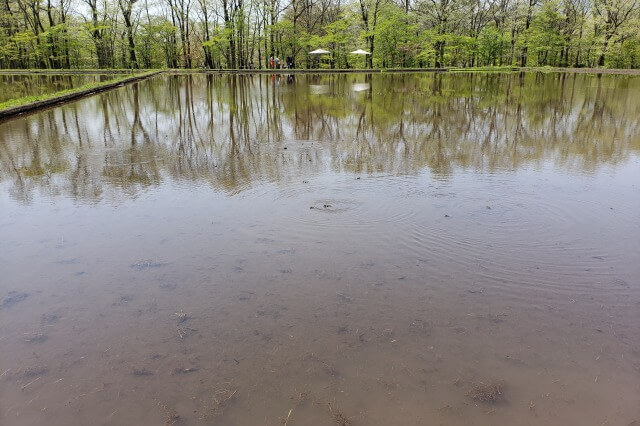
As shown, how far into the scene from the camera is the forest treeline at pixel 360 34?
37.8 m

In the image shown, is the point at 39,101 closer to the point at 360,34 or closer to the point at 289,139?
the point at 289,139

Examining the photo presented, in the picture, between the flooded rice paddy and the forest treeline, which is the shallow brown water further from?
the forest treeline

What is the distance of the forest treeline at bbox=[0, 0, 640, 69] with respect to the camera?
37.8 m

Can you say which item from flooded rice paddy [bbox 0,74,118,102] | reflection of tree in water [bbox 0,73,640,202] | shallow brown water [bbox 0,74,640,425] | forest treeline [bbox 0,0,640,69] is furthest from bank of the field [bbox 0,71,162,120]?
forest treeline [bbox 0,0,640,69]

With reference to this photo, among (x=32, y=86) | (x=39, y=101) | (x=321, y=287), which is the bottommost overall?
(x=321, y=287)

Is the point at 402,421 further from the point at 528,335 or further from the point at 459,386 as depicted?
the point at 528,335

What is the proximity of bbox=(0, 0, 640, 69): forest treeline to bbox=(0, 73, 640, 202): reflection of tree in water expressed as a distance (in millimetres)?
26161

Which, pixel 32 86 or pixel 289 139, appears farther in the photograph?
pixel 32 86

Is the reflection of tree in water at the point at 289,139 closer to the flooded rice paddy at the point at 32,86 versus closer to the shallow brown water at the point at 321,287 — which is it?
the shallow brown water at the point at 321,287

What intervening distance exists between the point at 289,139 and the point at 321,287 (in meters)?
5.92

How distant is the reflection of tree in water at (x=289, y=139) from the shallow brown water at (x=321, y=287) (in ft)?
0.28

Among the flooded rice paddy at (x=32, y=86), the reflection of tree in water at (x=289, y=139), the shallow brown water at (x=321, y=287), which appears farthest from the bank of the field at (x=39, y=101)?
the shallow brown water at (x=321, y=287)

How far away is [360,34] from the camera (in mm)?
39375

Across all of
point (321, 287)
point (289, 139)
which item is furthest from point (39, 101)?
A: point (321, 287)
